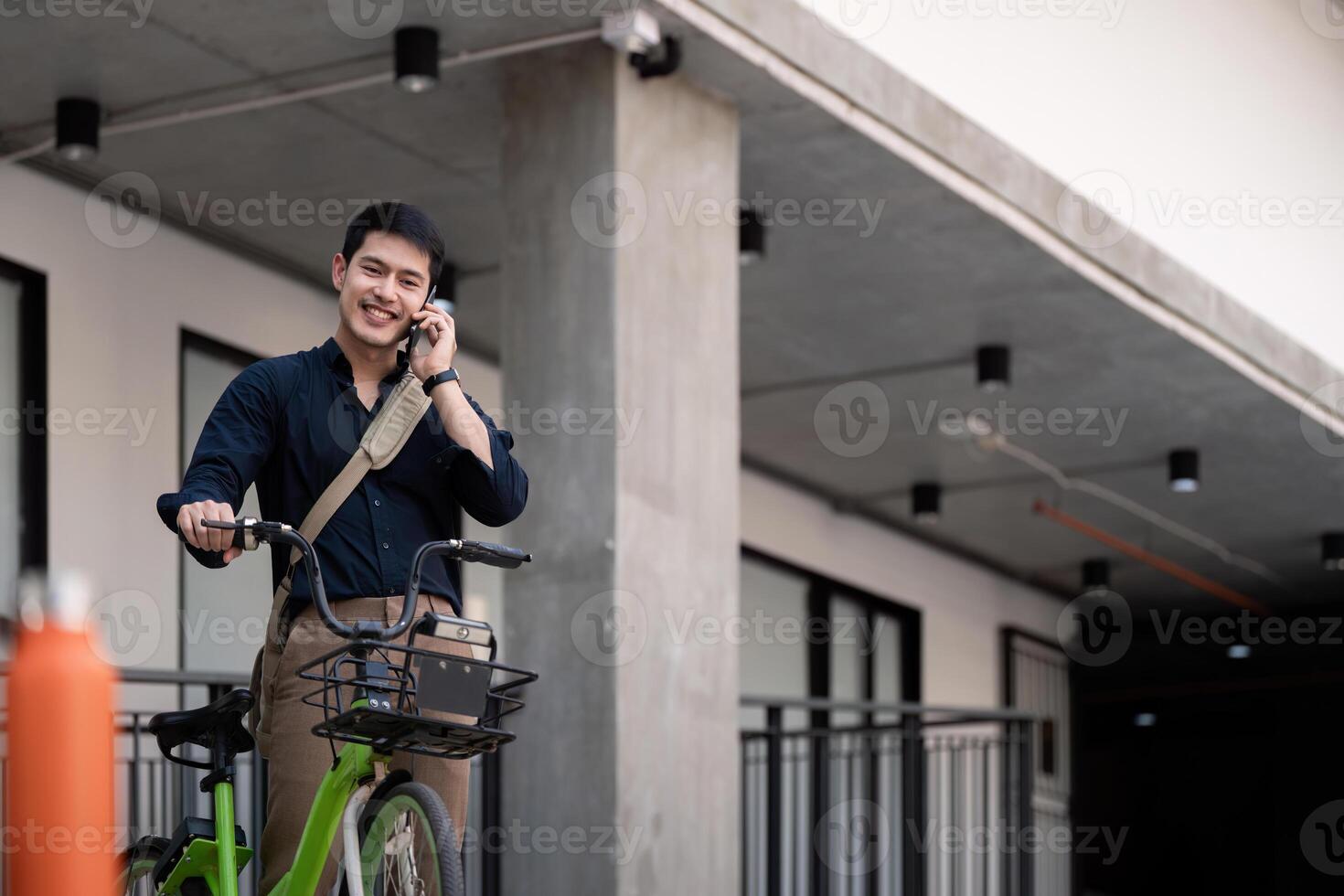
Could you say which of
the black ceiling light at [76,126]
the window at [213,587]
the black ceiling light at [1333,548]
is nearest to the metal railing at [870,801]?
the window at [213,587]

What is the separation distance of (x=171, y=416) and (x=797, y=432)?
4.25m

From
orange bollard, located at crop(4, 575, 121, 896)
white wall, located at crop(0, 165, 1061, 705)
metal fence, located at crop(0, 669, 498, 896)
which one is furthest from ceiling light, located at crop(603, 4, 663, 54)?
orange bollard, located at crop(4, 575, 121, 896)

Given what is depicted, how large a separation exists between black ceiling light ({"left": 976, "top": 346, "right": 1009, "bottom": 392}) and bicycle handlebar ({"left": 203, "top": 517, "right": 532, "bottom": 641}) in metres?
6.30

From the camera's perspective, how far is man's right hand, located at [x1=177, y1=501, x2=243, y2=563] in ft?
8.86

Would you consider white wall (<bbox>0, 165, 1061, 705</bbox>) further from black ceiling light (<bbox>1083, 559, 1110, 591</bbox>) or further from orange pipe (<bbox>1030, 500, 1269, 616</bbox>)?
black ceiling light (<bbox>1083, 559, 1110, 591</bbox>)

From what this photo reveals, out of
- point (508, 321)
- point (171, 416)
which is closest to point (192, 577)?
point (171, 416)

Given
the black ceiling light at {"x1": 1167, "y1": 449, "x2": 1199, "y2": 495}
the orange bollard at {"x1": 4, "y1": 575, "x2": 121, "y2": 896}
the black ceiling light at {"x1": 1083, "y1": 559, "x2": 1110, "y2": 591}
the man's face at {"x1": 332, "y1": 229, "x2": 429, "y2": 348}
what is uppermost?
the black ceiling light at {"x1": 1167, "y1": 449, "x2": 1199, "y2": 495}

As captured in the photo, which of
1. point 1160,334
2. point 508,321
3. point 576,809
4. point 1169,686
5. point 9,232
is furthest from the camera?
point 1169,686

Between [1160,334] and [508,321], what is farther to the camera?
[1160,334]

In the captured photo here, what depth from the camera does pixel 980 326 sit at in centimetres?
870

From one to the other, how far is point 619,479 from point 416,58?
1.40m

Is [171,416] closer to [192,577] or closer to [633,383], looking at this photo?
[192,577]

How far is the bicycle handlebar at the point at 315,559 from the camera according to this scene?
8.73 feet

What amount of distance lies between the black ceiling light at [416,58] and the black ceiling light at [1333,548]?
892cm
